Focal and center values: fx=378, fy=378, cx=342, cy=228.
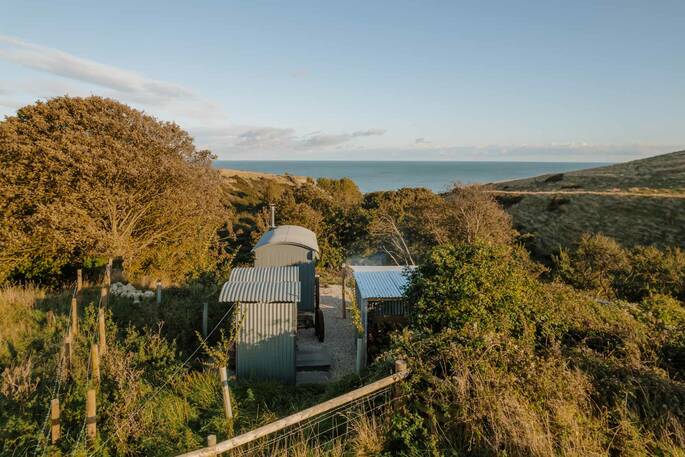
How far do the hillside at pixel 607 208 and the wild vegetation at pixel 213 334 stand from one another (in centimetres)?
954

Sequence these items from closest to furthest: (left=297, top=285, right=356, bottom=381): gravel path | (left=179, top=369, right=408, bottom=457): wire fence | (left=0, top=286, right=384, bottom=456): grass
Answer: (left=179, top=369, right=408, bottom=457): wire fence < (left=0, top=286, right=384, bottom=456): grass < (left=297, top=285, right=356, bottom=381): gravel path

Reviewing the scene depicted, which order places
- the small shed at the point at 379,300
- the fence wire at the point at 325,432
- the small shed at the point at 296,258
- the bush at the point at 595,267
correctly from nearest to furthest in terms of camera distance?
1. the fence wire at the point at 325,432
2. the small shed at the point at 379,300
3. the small shed at the point at 296,258
4. the bush at the point at 595,267

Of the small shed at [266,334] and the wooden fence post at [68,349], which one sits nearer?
the wooden fence post at [68,349]

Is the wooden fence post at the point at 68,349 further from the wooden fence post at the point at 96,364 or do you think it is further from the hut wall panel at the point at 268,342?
the hut wall panel at the point at 268,342

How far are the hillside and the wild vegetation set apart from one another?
9541 millimetres

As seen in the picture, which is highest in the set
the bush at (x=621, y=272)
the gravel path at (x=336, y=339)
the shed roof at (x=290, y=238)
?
the shed roof at (x=290, y=238)

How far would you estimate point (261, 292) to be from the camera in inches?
363

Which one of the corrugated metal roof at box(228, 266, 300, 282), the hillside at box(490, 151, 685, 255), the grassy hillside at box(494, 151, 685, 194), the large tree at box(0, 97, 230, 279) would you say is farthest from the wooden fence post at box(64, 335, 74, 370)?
the grassy hillside at box(494, 151, 685, 194)

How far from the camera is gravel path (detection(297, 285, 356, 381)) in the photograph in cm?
1055

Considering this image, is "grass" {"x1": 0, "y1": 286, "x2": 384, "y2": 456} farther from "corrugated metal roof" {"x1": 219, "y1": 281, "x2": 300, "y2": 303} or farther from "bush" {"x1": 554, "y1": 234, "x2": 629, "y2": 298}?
"bush" {"x1": 554, "y1": 234, "x2": 629, "y2": 298}

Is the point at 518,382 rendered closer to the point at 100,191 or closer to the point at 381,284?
the point at 381,284

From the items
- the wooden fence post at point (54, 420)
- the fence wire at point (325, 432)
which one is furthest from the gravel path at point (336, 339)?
the wooden fence post at point (54, 420)

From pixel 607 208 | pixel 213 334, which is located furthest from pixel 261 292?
pixel 607 208

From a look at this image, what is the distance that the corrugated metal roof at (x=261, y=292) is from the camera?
898cm
